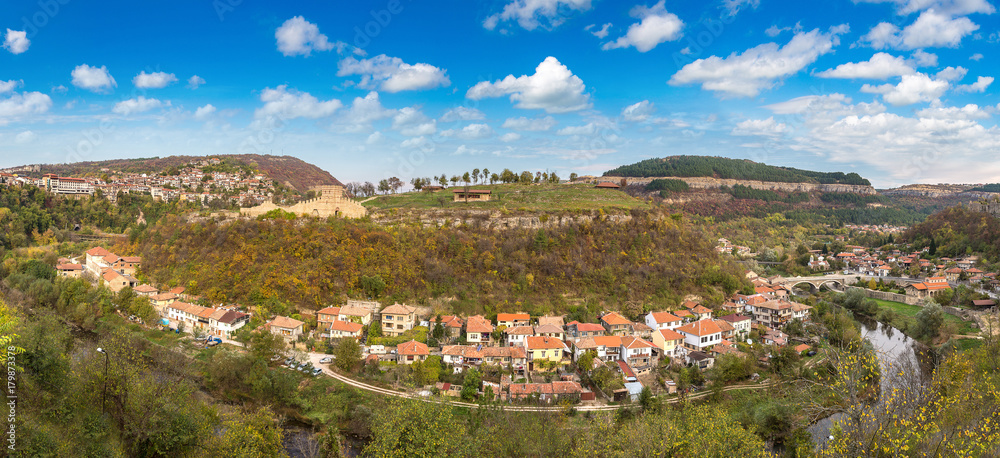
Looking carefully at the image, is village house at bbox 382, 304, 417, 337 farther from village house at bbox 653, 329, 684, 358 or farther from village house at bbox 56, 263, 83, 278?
village house at bbox 56, 263, 83, 278

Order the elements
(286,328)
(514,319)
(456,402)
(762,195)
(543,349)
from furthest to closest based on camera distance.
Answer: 1. (762,195)
2. (514,319)
3. (286,328)
4. (543,349)
5. (456,402)

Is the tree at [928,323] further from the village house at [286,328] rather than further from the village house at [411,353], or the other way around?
the village house at [286,328]

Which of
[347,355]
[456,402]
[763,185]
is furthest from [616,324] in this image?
[763,185]

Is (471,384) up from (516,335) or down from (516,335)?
down

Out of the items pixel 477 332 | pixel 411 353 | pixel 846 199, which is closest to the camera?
pixel 411 353

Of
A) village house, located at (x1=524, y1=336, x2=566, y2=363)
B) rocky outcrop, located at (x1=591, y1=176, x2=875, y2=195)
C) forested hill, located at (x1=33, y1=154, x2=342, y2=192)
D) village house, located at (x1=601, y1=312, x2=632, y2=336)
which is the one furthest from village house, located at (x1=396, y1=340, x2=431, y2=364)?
forested hill, located at (x1=33, y1=154, x2=342, y2=192)

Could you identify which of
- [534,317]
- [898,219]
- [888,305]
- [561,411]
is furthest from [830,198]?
[561,411]

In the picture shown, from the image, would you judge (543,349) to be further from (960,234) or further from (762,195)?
(762,195)
